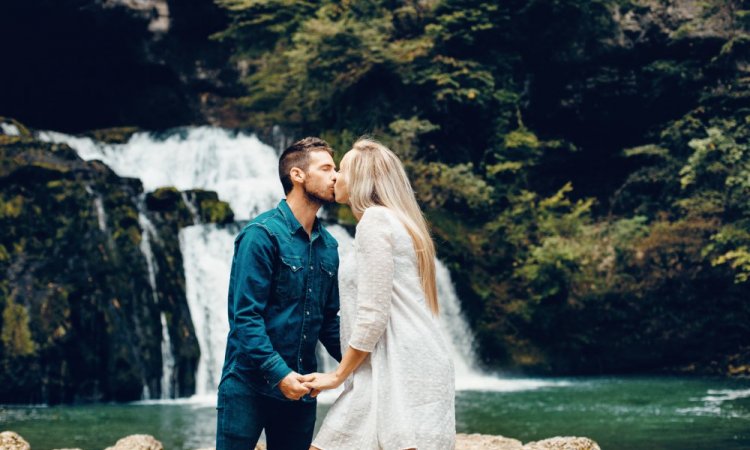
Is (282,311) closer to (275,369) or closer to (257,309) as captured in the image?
(257,309)

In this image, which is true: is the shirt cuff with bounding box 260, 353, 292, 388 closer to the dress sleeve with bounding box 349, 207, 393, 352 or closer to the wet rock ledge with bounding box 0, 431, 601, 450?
the dress sleeve with bounding box 349, 207, 393, 352

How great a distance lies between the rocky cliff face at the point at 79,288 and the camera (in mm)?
11812

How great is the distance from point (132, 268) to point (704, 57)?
1196 cm

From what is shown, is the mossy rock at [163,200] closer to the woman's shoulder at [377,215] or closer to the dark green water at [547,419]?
the dark green water at [547,419]

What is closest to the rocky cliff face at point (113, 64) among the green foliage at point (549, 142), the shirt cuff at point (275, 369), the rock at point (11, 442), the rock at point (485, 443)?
the green foliage at point (549, 142)

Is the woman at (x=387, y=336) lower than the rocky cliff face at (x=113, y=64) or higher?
lower

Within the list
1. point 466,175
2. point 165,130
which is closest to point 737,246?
point 466,175

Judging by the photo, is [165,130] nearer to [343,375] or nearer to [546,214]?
[546,214]

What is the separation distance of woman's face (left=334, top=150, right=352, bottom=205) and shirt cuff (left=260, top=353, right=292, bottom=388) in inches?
24.1

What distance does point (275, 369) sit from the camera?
3059mm

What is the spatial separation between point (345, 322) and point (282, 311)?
0.28 metres

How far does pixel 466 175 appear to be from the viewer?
1666 centimetres

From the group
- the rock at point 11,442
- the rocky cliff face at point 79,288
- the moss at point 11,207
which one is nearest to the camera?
the rock at point 11,442

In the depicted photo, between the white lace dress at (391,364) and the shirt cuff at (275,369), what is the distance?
22 centimetres
